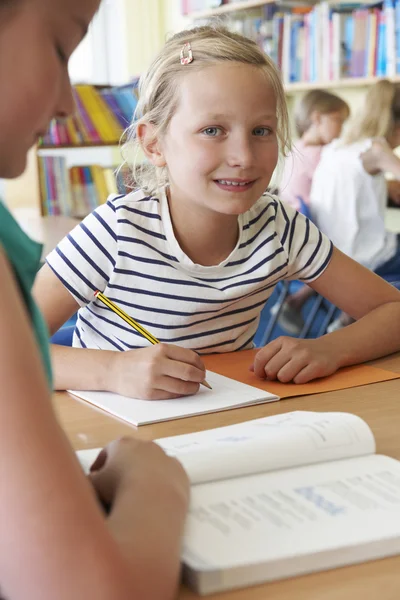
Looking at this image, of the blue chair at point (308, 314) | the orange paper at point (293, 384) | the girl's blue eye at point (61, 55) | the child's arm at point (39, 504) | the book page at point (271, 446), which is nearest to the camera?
the child's arm at point (39, 504)

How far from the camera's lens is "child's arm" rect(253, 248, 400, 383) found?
1.18 m

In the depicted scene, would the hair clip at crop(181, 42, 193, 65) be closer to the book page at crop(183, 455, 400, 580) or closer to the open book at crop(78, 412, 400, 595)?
the open book at crop(78, 412, 400, 595)

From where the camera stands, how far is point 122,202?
1420 millimetres

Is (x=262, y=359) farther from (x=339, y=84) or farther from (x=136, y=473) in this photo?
(x=339, y=84)

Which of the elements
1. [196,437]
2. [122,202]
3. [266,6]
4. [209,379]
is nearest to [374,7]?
[266,6]

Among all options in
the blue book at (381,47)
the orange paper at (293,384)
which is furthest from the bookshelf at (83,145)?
the orange paper at (293,384)

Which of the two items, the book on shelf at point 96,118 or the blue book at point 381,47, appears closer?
the book on shelf at point 96,118

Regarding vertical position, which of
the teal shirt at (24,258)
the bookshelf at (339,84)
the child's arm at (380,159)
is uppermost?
the bookshelf at (339,84)

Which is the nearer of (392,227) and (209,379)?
(209,379)

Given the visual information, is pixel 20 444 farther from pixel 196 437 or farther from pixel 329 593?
pixel 196 437

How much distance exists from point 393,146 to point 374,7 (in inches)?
35.1

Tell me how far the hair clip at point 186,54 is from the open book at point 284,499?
75cm

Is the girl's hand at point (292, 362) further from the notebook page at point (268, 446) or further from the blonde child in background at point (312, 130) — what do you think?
the blonde child in background at point (312, 130)

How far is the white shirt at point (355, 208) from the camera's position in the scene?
353cm
